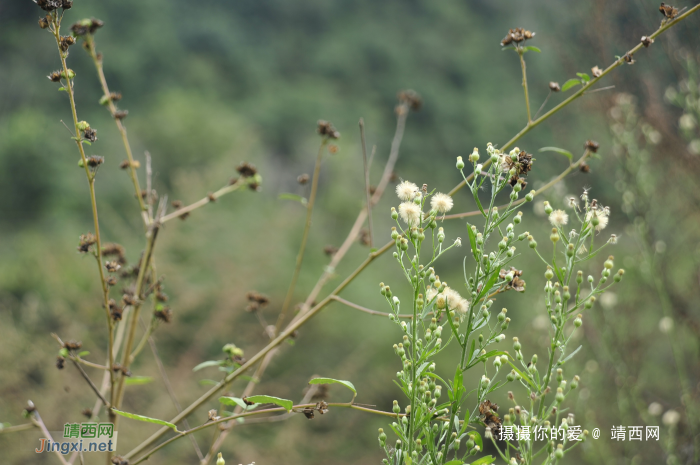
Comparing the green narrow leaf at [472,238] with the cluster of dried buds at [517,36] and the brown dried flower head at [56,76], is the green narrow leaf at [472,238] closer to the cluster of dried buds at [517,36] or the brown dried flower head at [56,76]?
the cluster of dried buds at [517,36]

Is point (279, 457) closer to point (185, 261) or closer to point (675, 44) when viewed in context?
point (185, 261)

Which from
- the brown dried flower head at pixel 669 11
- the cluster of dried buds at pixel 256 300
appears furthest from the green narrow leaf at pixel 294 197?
the brown dried flower head at pixel 669 11

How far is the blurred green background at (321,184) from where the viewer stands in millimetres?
2834

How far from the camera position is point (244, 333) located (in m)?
5.38

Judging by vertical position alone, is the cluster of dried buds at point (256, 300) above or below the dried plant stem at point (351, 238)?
below

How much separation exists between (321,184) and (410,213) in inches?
410

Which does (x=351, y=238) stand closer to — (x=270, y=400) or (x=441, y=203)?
(x=441, y=203)

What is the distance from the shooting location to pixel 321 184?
11.0m

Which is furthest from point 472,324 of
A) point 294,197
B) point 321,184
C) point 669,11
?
point 321,184

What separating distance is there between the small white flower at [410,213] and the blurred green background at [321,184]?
1.22 feet

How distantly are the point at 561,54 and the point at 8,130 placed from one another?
437 inches

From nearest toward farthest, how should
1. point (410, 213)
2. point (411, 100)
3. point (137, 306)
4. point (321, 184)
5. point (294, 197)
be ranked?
1. point (410, 213)
2. point (137, 306)
3. point (294, 197)
4. point (411, 100)
5. point (321, 184)

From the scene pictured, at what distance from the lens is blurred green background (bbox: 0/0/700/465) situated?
2.83 metres

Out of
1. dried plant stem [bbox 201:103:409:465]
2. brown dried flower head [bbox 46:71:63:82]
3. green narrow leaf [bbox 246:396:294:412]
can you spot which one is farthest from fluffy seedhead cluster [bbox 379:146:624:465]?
brown dried flower head [bbox 46:71:63:82]
